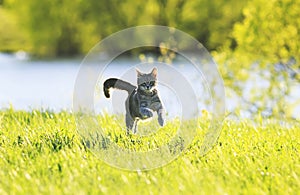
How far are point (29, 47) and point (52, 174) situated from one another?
2669 cm

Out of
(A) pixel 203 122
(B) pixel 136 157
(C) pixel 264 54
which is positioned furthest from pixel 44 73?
(B) pixel 136 157

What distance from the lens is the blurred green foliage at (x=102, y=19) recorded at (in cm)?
2397

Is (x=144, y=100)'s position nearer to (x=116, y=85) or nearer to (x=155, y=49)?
(x=116, y=85)

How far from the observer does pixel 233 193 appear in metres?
3.30

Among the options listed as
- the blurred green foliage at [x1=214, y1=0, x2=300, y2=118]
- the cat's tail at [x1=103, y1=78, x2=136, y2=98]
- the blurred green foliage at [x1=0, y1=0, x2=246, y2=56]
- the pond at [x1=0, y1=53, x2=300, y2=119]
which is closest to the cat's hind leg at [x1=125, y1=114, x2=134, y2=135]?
the cat's tail at [x1=103, y1=78, x2=136, y2=98]

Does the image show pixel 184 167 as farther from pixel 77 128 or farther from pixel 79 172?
pixel 77 128

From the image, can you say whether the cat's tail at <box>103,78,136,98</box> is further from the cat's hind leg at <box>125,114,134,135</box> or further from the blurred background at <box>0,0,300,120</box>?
the blurred background at <box>0,0,300,120</box>

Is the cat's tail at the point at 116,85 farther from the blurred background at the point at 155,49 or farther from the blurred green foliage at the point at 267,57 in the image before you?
the blurred green foliage at the point at 267,57

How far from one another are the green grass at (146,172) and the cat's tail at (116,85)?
13.9 inches

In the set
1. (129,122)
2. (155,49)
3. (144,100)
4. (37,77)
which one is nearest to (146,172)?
(144,100)

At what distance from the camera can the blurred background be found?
10117mm

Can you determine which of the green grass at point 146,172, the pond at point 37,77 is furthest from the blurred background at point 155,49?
the green grass at point 146,172

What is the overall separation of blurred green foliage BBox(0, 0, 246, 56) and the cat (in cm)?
1852

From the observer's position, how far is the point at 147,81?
4395 mm
